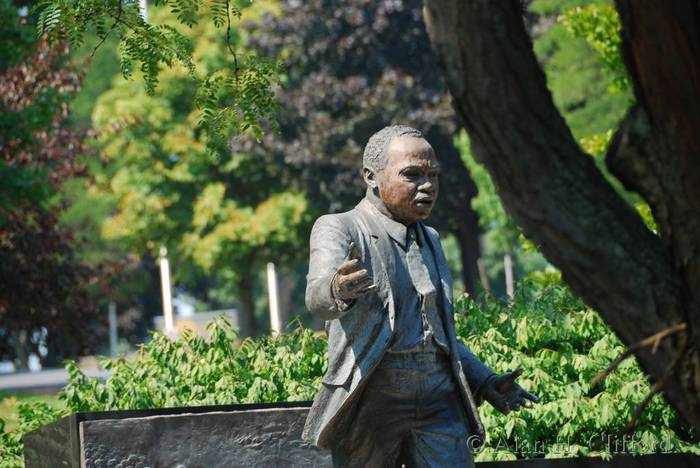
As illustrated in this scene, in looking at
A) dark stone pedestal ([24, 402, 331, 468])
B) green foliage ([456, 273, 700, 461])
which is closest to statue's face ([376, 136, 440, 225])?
dark stone pedestal ([24, 402, 331, 468])

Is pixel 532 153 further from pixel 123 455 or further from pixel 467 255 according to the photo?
pixel 467 255

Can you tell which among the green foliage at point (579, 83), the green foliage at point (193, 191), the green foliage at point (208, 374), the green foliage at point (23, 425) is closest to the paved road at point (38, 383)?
the green foliage at point (193, 191)

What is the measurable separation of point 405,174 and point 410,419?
3.66 ft

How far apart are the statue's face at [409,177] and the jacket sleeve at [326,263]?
27cm

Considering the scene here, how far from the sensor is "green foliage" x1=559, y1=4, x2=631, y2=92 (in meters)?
17.9

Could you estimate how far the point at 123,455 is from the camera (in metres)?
8.29

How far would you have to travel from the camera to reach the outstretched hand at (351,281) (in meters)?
5.93

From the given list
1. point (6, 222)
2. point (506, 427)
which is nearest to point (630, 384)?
point (506, 427)

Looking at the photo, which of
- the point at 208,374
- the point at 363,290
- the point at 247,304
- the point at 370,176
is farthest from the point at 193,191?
the point at 363,290

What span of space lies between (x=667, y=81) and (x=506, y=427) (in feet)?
19.3

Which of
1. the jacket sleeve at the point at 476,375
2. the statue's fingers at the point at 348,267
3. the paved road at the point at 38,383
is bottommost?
the paved road at the point at 38,383

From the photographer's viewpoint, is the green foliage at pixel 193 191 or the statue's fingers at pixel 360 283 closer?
the statue's fingers at pixel 360 283

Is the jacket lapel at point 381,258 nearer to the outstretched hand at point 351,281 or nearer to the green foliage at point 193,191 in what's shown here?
the outstretched hand at point 351,281

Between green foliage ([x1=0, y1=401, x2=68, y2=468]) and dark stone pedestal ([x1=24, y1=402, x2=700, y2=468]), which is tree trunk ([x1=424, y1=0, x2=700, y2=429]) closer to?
dark stone pedestal ([x1=24, y1=402, x2=700, y2=468])
